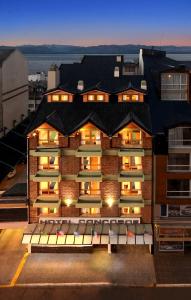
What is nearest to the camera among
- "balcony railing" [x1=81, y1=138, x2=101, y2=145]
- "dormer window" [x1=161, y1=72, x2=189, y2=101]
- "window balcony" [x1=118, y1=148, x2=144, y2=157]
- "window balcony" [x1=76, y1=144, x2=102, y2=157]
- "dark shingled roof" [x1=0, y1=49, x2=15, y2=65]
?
"window balcony" [x1=118, y1=148, x2=144, y2=157]

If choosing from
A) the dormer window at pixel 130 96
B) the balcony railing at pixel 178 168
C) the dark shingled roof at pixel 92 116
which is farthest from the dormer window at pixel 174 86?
the balcony railing at pixel 178 168

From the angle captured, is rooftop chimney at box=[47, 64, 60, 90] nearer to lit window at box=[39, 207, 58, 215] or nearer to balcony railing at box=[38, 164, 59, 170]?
balcony railing at box=[38, 164, 59, 170]

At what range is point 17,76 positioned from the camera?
4259 inches

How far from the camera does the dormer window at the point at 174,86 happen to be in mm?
55812

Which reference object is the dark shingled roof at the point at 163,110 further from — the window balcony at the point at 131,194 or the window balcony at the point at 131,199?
the window balcony at the point at 131,199

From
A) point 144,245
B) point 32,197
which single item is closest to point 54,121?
point 32,197

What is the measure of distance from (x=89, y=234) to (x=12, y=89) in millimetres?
62231

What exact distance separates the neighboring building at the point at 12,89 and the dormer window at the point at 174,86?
4500 centimetres

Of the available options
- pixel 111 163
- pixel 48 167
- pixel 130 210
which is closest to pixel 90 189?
pixel 111 163

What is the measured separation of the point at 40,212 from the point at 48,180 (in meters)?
4.05

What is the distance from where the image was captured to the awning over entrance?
47.1 meters

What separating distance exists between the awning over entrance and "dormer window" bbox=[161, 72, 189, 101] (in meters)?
16.4

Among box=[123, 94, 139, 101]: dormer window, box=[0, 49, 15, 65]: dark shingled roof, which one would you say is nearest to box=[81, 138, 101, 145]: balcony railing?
box=[123, 94, 139, 101]: dormer window

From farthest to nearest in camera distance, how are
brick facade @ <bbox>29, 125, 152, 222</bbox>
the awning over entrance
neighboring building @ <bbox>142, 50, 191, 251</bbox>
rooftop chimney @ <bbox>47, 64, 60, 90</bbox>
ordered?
rooftop chimney @ <bbox>47, 64, 60, 90</bbox> < brick facade @ <bbox>29, 125, 152, 222</bbox> < neighboring building @ <bbox>142, 50, 191, 251</bbox> < the awning over entrance
